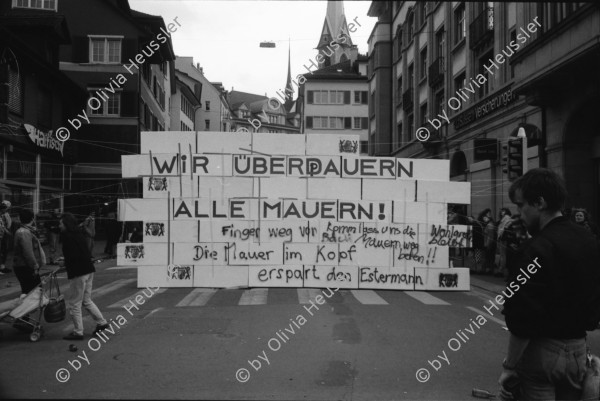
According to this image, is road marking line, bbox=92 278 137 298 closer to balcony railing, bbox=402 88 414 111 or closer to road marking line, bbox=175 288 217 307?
road marking line, bbox=175 288 217 307

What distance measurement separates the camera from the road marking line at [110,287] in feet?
38.0

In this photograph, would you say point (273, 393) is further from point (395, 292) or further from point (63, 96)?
point (63, 96)

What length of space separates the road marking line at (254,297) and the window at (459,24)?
18824 mm

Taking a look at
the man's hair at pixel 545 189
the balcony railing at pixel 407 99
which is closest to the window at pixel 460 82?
the balcony railing at pixel 407 99

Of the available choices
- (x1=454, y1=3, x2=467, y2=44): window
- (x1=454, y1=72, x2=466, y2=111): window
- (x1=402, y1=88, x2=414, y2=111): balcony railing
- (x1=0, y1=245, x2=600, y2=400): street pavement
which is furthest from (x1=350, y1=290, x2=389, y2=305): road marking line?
(x1=402, y1=88, x2=414, y2=111): balcony railing

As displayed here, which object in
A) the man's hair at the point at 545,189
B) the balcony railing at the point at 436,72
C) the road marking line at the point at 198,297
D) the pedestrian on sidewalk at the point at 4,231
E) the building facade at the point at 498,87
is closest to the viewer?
the man's hair at the point at 545,189

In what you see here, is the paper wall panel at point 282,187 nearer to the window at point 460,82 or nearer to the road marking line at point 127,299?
the road marking line at point 127,299

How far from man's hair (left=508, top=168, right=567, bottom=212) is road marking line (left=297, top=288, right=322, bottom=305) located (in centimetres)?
757

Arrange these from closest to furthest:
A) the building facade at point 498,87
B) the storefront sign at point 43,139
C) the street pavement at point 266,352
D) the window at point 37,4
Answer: the street pavement at point 266,352, the building facade at point 498,87, the storefront sign at point 43,139, the window at point 37,4

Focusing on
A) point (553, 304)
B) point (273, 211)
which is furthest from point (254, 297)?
point (553, 304)

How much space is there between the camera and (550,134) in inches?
637

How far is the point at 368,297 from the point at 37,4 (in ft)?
83.3

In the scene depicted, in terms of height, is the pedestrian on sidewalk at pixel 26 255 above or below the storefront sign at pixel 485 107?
below

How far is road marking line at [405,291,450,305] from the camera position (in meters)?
10.4
